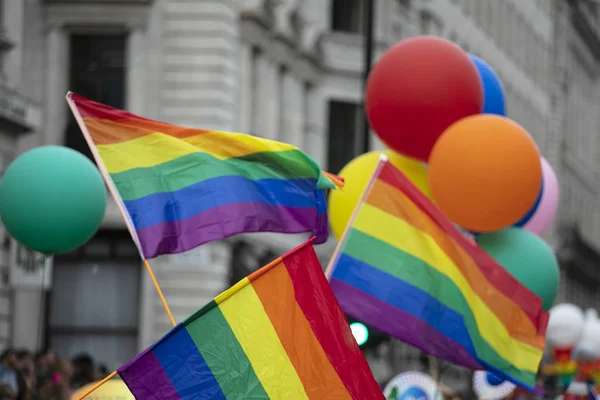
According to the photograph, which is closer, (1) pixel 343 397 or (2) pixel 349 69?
(1) pixel 343 397

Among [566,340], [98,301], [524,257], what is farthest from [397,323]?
[98,301]

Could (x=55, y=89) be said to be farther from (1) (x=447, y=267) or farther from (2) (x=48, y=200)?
(1) (x=447, y=267)

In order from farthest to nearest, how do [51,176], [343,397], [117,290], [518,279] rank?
[117,290]
[518,279]
[51,176]
[343,397]

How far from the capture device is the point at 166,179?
9758mm

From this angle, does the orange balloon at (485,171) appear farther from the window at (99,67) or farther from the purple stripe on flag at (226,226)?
the window at (99,67)

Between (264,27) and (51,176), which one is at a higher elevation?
(51,176)

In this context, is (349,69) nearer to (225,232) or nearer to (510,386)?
(510,386)

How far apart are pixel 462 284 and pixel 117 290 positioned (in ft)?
49.4

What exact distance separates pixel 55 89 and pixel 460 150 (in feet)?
49.1

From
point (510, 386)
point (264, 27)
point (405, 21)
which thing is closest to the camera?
point (510, 386)

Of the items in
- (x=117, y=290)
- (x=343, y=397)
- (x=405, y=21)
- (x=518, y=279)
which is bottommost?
(x=117, y=290)

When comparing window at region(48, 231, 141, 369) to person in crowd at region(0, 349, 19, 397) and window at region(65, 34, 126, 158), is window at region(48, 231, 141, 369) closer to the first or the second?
window at region(65, 34, 126, 158)

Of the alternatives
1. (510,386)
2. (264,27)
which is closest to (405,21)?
(264,27)

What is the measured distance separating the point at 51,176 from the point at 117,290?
1449 cm
